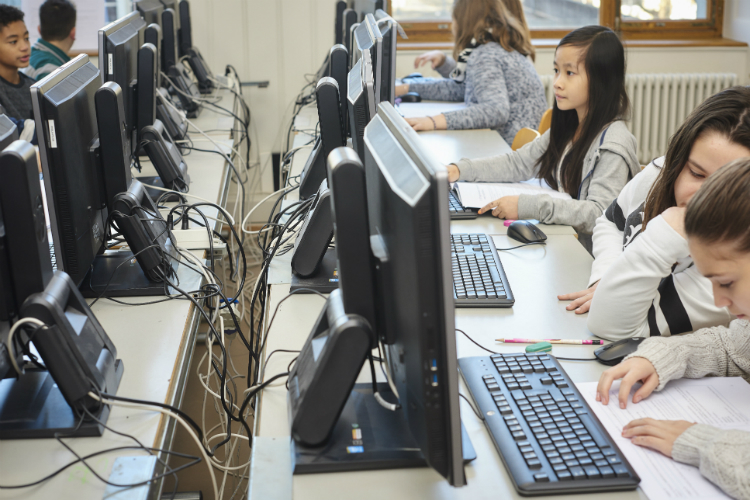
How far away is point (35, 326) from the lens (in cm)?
96

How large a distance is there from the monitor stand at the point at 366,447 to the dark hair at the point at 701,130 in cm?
62

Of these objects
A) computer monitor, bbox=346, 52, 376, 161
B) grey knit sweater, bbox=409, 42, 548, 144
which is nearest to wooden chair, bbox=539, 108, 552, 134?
grey knit sweater, bbox=409, 42, 548, 144

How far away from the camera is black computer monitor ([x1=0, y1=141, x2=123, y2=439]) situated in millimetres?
958

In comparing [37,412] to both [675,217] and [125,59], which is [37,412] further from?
[125,59]

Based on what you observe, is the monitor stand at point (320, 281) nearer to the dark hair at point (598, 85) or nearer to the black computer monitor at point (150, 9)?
the dark hair at point (598, 85)

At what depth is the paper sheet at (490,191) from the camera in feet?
6.30

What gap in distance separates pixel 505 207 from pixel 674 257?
716mm

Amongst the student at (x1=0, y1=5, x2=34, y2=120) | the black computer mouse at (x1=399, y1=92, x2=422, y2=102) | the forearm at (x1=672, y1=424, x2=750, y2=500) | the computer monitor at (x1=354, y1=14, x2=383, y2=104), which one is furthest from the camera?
the black computer mouse at (x1=399, y1=92, x2=422, y2=102)

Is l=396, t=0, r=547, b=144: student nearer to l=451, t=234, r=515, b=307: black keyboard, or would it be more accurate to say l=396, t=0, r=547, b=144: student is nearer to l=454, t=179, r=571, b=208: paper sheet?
l=454, t=179, r=571, b=208: paper sheet

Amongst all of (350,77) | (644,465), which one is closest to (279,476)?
(644,465)

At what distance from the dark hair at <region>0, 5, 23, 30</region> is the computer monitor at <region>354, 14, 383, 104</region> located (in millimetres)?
1863

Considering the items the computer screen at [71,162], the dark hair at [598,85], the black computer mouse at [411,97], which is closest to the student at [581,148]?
the dark hair at [598,85]

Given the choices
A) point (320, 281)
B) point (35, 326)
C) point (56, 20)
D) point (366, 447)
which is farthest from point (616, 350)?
point (56, 20)

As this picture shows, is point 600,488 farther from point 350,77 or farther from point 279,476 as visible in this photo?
point 350,77
